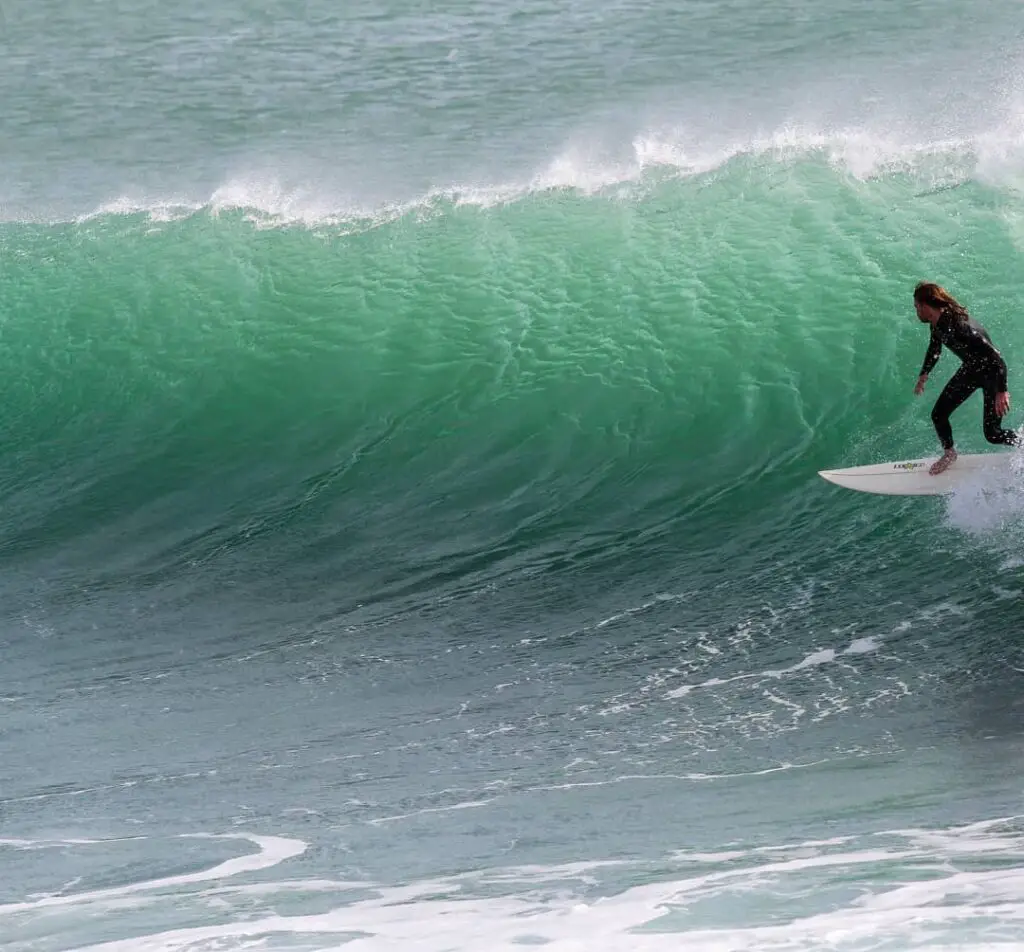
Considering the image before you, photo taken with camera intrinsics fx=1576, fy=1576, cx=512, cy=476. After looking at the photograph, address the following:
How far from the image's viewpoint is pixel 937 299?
884 centimetres

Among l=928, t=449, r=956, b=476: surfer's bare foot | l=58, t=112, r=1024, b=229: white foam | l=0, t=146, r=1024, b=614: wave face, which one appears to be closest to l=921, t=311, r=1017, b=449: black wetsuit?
l=928, t=449, r=956, b=476: surfer's bare foot

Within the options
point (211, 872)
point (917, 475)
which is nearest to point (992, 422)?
point (917, 475)

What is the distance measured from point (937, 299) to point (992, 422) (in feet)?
2.67

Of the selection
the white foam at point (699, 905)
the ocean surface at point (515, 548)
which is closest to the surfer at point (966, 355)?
the ocean surface at point (515, 548)

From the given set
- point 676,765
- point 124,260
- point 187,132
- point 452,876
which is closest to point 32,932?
point 452,876

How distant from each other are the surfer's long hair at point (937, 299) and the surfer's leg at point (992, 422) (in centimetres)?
44

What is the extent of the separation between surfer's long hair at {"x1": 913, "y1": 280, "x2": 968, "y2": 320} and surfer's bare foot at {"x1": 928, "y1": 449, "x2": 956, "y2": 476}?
2.86 feet

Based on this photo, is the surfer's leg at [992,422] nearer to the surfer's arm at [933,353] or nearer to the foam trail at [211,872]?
the surfer's arm at [933,353]

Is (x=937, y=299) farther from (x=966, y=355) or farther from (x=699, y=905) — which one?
(x=699, y=905)

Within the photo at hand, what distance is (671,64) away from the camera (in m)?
21.9

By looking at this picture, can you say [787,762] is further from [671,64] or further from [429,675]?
[671,64]

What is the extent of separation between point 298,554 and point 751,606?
310cm

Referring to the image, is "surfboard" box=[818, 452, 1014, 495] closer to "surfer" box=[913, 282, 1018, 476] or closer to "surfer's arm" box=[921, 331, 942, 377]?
"surfer" box=[913, 282, 1018, 476]

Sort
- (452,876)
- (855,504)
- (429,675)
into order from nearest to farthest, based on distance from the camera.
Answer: (452,876) → (429,675) → (855,504)
